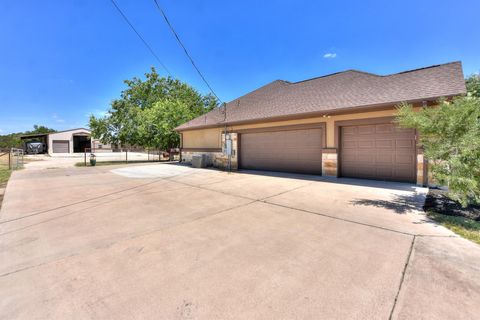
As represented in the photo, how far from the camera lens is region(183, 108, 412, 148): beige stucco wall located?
29.2ft

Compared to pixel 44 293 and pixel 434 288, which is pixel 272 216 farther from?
pixel 44 293

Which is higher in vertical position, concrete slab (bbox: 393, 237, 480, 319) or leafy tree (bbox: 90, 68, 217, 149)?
leafy tree (bbox: 90, 68, 217, 149)

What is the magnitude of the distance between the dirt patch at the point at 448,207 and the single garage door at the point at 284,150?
14.8 ft

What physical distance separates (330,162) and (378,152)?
1834 mm

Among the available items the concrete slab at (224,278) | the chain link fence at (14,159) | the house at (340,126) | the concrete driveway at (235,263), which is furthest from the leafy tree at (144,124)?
the concrete slab at (224,278)

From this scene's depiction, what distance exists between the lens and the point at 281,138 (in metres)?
11.8

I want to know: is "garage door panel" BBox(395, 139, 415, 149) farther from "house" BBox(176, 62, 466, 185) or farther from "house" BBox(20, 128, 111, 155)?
"house" BBox(20, 128, 111, 155)

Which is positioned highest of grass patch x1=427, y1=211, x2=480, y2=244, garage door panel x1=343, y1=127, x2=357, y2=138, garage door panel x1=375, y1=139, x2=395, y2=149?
garage door panel x1=343, y1=127, x2=357, y2=138

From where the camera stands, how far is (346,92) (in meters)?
10.6

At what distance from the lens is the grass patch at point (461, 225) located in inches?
147

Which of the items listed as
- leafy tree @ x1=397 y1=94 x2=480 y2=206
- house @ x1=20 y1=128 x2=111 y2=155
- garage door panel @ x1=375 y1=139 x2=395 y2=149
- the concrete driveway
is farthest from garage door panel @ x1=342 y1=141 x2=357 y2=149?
house @ x1=20 y1=128 x2=111 y2=155

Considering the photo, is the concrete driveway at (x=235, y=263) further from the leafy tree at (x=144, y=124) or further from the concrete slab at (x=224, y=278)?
the leafy tree at (x=144, y=124)

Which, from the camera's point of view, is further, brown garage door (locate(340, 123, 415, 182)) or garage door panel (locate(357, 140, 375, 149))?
garage door panel (locate(357, 140, 375, 149))

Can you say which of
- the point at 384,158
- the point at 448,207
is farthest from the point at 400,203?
the point at 384,158
